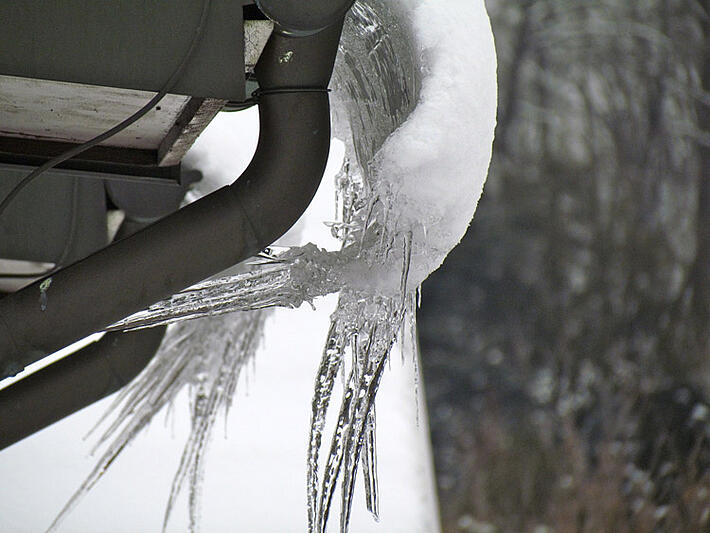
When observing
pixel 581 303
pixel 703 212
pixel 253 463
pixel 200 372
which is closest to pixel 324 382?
pixel 200 372

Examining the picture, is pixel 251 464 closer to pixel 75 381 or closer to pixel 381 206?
pixel 75 381

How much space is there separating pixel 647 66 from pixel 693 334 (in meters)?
1.61

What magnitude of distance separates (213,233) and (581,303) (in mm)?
4295

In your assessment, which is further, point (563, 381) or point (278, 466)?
point (563, 381)

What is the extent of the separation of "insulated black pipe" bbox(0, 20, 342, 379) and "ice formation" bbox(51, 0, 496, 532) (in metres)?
0.10

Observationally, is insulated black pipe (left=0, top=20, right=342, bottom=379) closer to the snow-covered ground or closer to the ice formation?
the ice formation

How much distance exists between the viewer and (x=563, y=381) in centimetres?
509

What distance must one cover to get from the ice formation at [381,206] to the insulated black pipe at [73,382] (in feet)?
1.23

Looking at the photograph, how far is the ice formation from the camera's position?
108 cm

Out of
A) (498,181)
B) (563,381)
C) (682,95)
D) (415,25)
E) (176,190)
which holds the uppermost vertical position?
(682,95)

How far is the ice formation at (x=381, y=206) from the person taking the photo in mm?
1076

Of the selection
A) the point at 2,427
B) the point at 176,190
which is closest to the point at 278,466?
the point at 176,190

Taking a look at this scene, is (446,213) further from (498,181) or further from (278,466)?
(498,181)

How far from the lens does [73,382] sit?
1.67 meters
